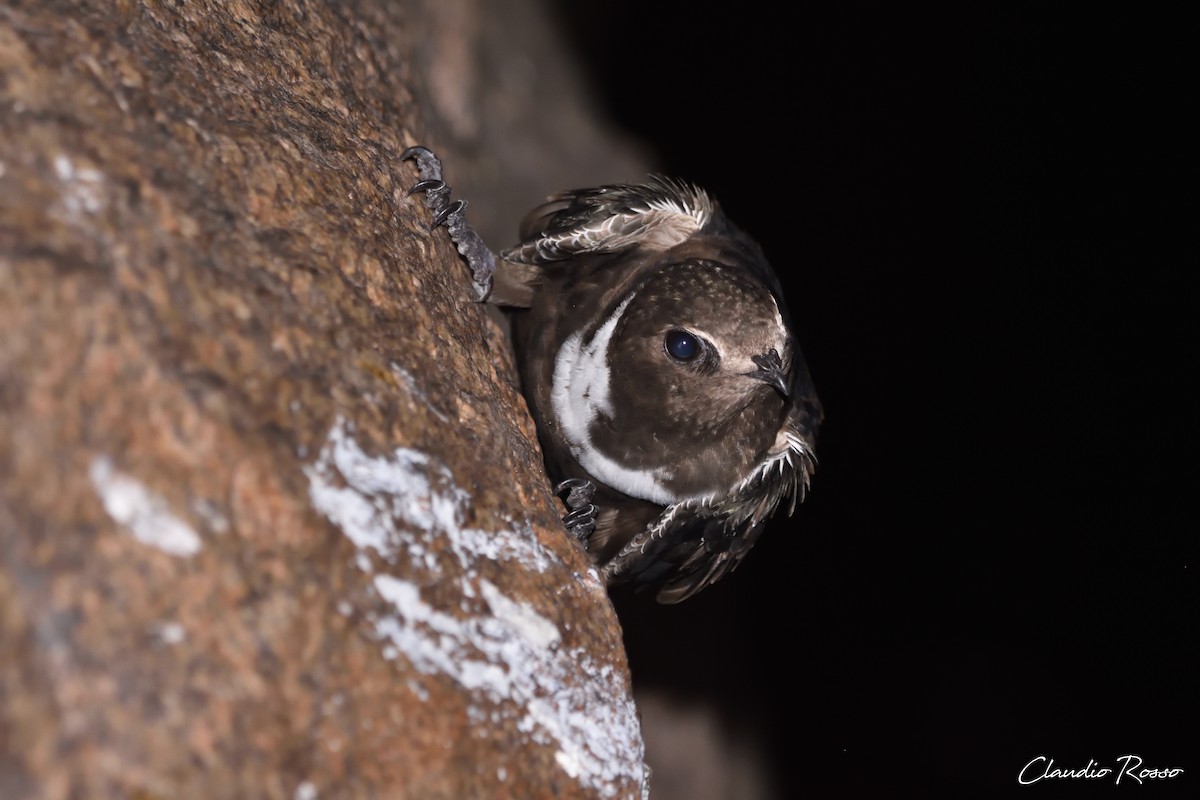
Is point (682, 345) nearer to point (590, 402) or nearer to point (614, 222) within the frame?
point (590, 402)

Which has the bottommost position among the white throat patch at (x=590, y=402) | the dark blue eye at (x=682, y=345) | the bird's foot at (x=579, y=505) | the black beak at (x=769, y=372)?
the bird's foot at (x=579, y=505)

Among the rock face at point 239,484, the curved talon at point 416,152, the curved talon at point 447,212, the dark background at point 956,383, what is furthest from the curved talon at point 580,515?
the dark background at point 956,383

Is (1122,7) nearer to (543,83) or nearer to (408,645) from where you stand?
(543,83)

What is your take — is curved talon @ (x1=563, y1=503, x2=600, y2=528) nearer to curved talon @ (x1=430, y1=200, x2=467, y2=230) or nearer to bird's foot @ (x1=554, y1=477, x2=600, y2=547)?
bird's foot @ (x1=554, y1=477, x2=600, y2=547)

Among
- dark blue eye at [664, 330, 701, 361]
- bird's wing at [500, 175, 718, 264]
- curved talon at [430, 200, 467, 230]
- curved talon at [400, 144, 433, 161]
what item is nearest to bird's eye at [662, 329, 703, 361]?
dark blue eye at [664, 330, 701, 361]

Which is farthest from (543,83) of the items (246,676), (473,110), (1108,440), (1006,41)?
(246,676)

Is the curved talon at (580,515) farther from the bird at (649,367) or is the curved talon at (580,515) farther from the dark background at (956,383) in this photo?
the dark background at (956,383)
